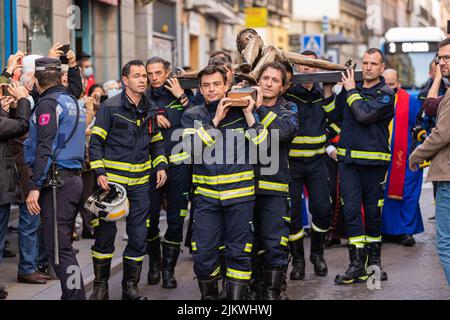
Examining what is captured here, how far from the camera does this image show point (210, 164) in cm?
727

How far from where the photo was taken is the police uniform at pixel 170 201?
356 inches

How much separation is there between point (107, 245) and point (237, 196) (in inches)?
52.8

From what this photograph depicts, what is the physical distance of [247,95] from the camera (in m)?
7.29

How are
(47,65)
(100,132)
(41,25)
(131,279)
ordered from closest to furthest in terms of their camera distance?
(47,65) < (100,132) < (131,279) < (41,25)

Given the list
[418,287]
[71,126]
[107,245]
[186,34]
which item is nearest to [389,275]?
[418,287]

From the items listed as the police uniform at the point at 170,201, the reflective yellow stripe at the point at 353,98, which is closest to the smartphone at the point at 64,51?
the police uniform at the point at 170,201

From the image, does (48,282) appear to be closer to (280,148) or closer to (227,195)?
(227,195)

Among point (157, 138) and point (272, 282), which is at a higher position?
point (157, 138)

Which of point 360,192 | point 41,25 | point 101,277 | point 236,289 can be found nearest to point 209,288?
point 236,289

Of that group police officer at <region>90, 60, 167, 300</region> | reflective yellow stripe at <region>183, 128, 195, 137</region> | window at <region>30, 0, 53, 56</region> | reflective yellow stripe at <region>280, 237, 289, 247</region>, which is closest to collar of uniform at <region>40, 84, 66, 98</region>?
police officer at <region>90, 60, 167, 300</region>

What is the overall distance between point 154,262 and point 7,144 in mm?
1839

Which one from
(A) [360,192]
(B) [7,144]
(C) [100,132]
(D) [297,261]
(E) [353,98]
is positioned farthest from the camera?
(D) [297,261]

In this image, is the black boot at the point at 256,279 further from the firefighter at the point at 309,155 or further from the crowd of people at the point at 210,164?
the firefighter at the point at 309,155
